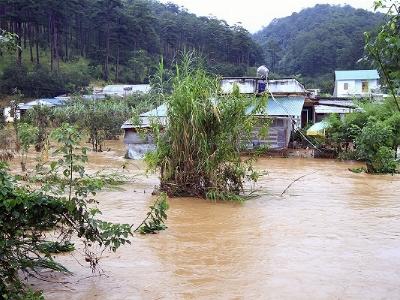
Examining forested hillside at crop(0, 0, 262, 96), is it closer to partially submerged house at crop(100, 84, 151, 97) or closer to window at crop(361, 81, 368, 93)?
partially submerged house at crop(100, 84, 151, 97)

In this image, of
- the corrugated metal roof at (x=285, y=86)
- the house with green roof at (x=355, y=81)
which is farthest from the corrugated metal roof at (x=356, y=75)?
the corrugated metal roof at (x=285, y=86)

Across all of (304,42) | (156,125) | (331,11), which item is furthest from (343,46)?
(156,125)

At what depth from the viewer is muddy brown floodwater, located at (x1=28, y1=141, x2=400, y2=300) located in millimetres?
4793

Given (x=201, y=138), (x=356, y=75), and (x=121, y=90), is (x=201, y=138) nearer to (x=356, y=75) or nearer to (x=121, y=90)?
(x=121, y=90)

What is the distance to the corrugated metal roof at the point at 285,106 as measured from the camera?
20.4 m

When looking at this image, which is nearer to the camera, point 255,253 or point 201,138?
point 255,253

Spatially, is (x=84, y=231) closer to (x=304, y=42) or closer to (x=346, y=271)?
(x=346, y=271)

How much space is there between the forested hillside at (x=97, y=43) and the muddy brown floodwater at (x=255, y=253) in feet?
123

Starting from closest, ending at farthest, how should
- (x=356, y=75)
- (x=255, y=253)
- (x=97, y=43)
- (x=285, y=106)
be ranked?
(x=255, y=253)
(x=285, y=106)
(x=356, y=75)
(x=97, y=43)

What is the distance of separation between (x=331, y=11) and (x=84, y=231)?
271 feet

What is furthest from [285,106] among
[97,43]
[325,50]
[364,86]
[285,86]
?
[325,50]

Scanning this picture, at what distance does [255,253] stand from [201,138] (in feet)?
12.9

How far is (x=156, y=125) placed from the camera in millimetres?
10172

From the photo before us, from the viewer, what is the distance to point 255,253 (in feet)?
20.1
